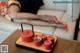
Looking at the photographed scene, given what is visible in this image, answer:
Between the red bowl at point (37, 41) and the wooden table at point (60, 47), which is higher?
the red bowl at point (37, 41)

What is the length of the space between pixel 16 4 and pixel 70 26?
2.93 feet

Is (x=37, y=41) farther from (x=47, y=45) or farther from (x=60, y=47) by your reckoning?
(x=60, y=47)

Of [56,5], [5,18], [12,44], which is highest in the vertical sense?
[56,5]

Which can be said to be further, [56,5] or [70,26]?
[56,5]

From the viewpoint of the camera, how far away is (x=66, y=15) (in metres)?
2.26

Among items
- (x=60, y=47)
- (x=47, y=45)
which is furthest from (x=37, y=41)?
(x=60, y=47)

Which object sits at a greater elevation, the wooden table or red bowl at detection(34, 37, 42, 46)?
red bowl at detection(34, 37, 42, 46)

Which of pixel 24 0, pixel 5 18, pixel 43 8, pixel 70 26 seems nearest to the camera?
pixel 70 26

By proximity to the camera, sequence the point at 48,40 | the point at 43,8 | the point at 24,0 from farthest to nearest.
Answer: the point at 43,8 → the point at 24,0 → the point at 48,40

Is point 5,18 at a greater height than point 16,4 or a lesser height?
lesser

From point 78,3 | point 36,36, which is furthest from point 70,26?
point 36,36

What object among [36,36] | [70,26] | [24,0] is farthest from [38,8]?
[36,36]

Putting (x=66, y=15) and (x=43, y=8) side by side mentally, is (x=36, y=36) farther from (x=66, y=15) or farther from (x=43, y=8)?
(x=43, y=8)

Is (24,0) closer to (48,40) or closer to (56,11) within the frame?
(56,11)
